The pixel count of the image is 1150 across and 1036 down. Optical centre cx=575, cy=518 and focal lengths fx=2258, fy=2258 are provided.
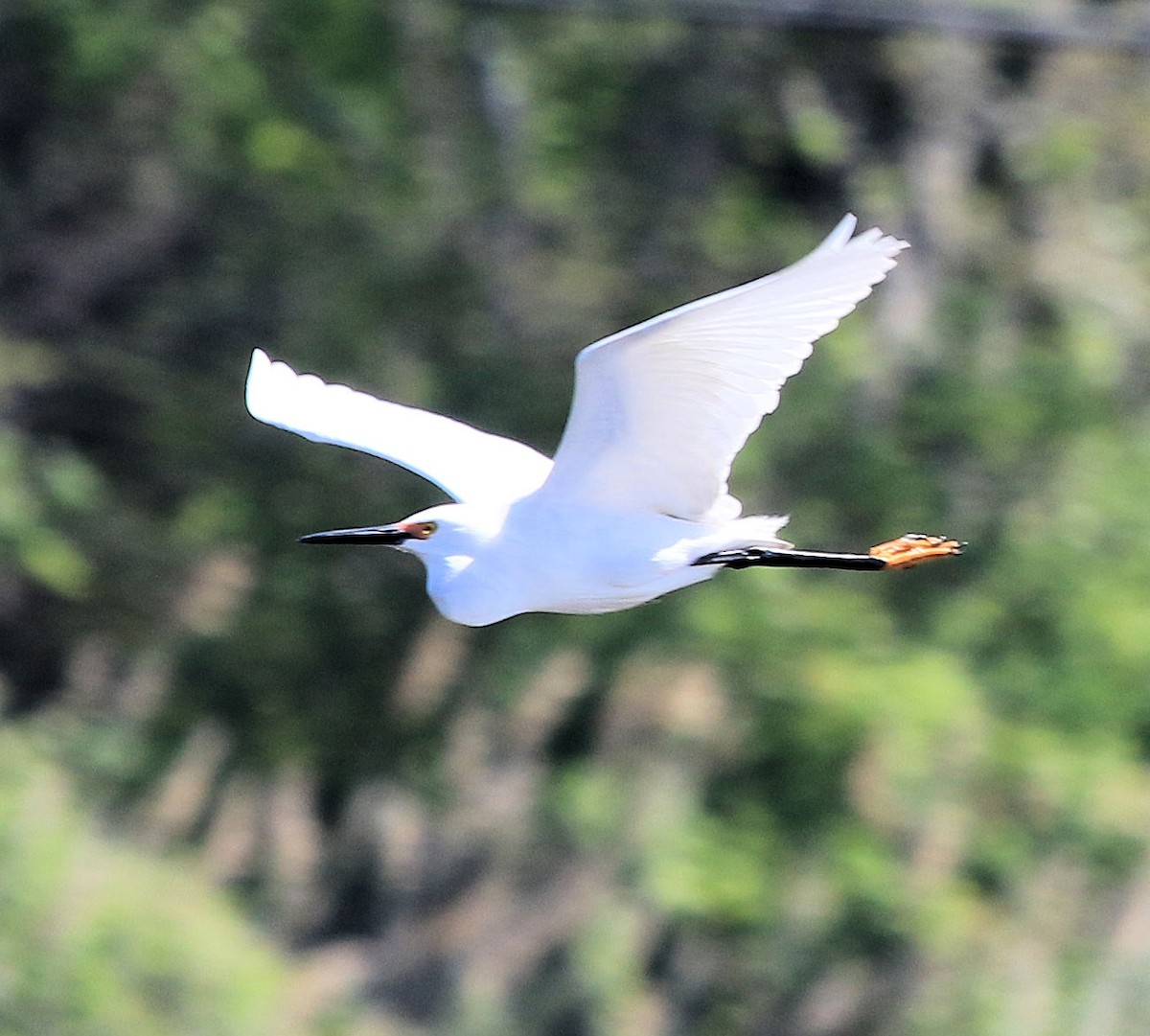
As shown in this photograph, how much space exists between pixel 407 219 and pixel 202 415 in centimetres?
121

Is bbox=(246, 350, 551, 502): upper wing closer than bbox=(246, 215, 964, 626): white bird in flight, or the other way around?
bbox=(246, 215, 964, 626): white bird in flight

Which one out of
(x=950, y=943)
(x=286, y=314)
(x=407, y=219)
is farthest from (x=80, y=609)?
(x=950, y=943)

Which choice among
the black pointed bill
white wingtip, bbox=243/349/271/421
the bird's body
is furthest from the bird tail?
white wingtip, bbox=243/349/271/421

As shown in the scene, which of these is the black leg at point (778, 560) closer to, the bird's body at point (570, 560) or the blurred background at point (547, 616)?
the bird's body at point (570, 560)

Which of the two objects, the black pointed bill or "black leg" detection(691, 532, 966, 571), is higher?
the black pointed bill

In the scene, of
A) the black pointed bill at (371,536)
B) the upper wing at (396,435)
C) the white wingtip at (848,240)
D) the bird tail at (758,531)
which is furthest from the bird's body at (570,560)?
the white wingtip at (848,240)

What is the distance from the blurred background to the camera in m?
7.11

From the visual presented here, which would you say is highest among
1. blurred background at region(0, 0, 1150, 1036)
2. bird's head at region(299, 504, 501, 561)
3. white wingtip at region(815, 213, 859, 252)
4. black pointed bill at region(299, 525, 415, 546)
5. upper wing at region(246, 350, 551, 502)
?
blurred background at region(0, 0, 1150, 1036)

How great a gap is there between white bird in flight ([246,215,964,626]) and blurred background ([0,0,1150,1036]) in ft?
9.65

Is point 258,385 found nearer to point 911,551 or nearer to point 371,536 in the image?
point 371,536

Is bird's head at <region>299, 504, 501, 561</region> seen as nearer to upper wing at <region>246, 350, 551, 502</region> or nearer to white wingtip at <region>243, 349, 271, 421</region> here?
upper wing at <region>246, 350, 551, 502</region>

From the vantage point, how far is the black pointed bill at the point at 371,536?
12.2 feet

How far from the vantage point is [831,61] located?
389 inches

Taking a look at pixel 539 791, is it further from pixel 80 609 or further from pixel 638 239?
pixel 638 239
